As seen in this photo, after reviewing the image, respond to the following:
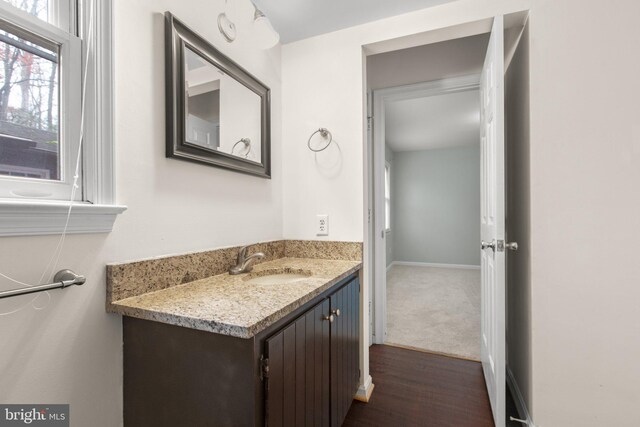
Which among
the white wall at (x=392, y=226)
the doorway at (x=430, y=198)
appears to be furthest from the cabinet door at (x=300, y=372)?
the white wall at (x=392, y=226)

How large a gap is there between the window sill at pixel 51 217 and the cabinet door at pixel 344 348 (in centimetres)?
88

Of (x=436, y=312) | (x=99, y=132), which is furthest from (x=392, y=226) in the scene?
(x=99, y=132)

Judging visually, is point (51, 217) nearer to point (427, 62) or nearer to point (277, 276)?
point (277, 276)

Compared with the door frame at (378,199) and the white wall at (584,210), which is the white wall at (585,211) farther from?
the door frame at (378,199)

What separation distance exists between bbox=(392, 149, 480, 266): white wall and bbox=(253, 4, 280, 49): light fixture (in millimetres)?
5044

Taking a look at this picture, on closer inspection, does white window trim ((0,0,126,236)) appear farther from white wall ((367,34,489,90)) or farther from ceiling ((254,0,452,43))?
white wall ((367,34,489,90))

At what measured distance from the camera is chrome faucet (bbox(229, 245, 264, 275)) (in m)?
1.39

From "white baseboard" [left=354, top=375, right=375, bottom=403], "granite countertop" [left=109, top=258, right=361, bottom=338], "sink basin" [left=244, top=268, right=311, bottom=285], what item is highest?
"granite countertop" [left=109, top=258, right=361, bottom=338]

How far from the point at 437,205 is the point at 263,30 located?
5.28m

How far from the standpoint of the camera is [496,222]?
144 cm

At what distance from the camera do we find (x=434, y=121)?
13.9 ft

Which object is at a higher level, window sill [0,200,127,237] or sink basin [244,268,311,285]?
window sill [0,200,127,237]

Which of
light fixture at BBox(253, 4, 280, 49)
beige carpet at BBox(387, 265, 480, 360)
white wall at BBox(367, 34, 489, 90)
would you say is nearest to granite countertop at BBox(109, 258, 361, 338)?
light fixture at BBox(253, 4, 280, 49)

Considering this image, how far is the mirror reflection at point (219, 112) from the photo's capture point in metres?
1.25
